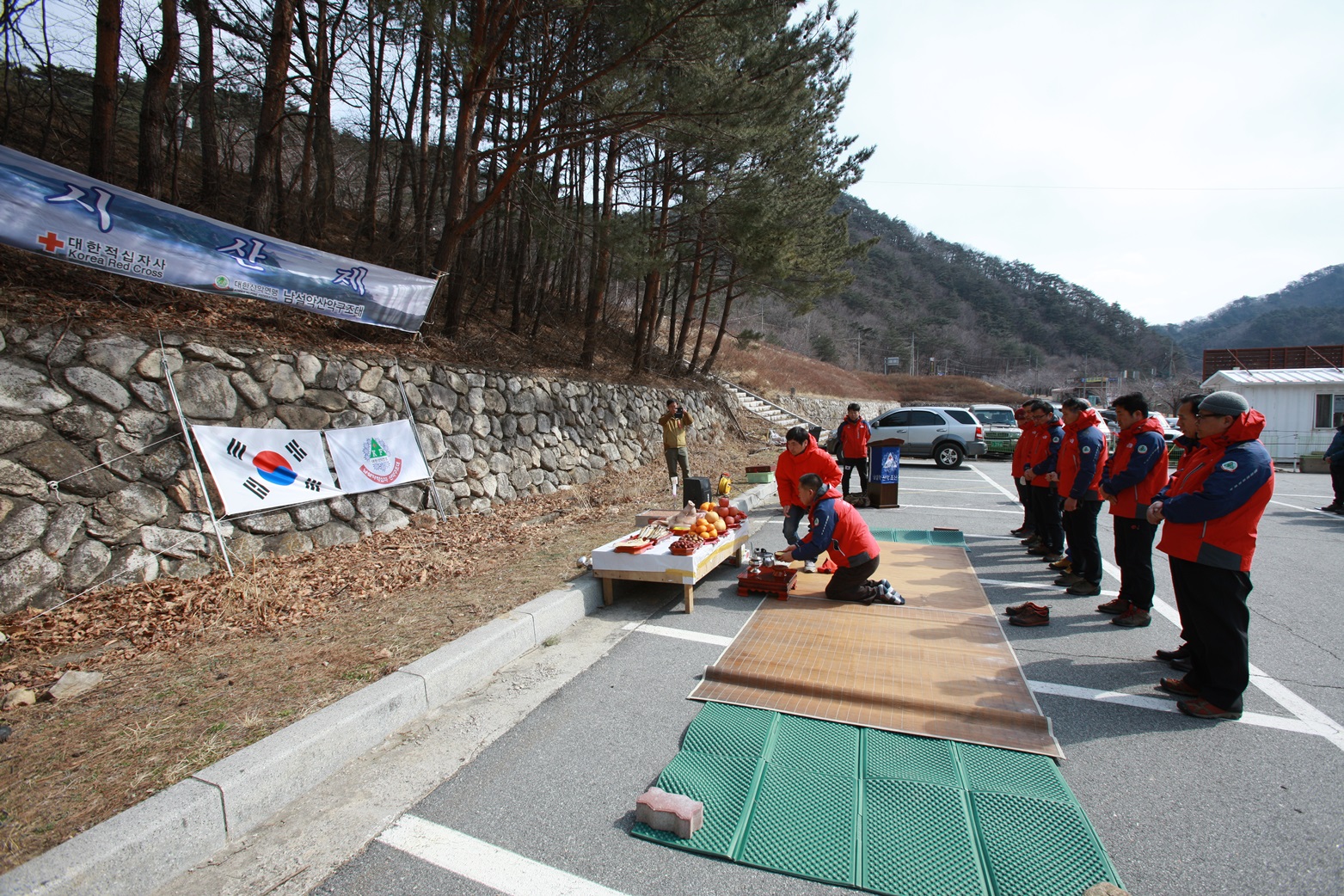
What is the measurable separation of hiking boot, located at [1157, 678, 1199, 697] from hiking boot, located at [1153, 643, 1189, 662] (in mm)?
378

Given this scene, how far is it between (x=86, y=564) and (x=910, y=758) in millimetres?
6344

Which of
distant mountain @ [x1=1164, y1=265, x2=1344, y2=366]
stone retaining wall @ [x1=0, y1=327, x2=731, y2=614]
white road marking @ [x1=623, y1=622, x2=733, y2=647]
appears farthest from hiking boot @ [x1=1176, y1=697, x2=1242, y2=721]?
distant mountain @ [x1=1164, y1=265, x2=1344, y2=366]

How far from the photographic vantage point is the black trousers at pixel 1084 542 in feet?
18.6

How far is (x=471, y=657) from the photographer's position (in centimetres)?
394

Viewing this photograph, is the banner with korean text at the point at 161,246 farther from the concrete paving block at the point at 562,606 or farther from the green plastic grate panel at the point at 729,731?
the green plastic grate panel at the point at 729,731

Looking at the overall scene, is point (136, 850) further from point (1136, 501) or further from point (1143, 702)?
point (1136, 501)

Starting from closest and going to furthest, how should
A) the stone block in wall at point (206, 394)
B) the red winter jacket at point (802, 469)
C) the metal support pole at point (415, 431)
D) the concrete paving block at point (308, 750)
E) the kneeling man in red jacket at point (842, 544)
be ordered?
1. the concrete paving block at point (308, 750)
2. the kneeling man in red jacket at point (842, 544)
3. the red winter jacket at point (802, 469)
4. the stone block in wall at point (206, 394)
5. the metal support pole at point (415, 431)

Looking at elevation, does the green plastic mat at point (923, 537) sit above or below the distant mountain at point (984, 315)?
below

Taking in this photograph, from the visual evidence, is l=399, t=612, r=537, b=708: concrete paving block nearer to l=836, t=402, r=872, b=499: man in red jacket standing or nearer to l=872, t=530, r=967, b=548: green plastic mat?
l=872, t=530, r=967, b=548: green plastic mat

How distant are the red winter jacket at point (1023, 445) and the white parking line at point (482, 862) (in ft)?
24.0

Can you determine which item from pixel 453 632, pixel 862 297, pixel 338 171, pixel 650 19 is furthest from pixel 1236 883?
pixel 862 297

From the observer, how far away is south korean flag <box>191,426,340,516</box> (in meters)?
6.00

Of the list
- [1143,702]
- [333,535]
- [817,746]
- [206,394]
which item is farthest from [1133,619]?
[206,394]

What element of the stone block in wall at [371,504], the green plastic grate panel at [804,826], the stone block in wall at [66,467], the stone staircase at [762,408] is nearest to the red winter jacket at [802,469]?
the green plastic grate panel at [804,826]
